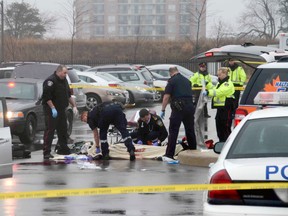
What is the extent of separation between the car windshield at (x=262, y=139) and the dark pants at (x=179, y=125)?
7.28 meters

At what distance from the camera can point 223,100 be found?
54.9ft

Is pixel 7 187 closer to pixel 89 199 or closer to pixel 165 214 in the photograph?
pixel 89 199

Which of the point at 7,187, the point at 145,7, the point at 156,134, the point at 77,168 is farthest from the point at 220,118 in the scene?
the point at 145,7

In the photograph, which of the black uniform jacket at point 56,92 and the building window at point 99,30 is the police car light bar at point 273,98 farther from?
the building window at point 99,30

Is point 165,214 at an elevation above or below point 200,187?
below

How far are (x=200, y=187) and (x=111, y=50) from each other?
6555cm

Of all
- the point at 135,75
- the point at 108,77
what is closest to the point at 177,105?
the point at 108,77

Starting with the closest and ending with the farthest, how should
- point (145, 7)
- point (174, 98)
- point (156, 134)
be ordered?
point (174, 98), point (156, 134), point (145, 7)

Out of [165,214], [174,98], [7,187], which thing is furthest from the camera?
[174,98]

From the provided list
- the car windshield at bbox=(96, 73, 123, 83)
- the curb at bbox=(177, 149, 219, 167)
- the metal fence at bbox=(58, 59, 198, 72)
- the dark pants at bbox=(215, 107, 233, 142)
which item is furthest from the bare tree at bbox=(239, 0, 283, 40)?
the curb at bbox=(177, 149, 219, 167)

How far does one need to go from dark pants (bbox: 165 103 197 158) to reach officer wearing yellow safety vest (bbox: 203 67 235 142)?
83 cm

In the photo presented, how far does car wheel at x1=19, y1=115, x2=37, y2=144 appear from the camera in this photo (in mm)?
19391

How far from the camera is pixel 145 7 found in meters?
132

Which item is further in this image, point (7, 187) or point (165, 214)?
point (7, 187)
